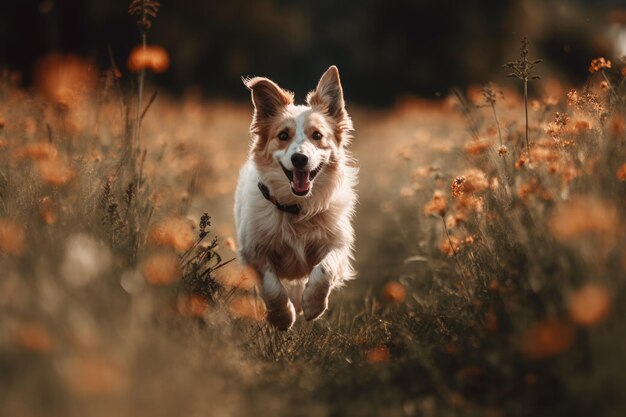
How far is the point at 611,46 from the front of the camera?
423 centimetres

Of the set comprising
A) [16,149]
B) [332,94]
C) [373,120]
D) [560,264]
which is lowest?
[560,264]

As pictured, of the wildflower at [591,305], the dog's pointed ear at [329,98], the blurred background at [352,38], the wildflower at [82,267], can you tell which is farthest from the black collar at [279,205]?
the blurred background at [352,38]

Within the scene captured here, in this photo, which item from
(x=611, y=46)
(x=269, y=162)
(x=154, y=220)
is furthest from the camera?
(x=269, y=162)

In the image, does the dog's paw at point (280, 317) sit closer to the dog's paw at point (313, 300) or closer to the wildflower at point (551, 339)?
the dog's paw at point (313, 300)

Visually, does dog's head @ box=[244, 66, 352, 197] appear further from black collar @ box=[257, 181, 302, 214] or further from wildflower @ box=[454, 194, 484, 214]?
wildflower @ box=[454, 194, 484, 214]

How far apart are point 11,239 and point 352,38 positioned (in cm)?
2545

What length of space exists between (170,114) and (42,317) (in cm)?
728

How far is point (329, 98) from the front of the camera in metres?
4.73

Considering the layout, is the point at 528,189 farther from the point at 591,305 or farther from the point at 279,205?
the point at 279,205

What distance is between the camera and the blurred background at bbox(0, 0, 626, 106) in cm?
1598

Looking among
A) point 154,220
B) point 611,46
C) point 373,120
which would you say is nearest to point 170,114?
point 154,220

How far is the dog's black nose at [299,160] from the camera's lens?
13.5 feet

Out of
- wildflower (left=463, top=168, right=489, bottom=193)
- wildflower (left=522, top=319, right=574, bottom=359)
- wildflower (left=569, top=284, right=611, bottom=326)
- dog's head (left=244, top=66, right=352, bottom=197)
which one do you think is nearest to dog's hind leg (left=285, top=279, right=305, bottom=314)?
dog's head (left=244, top=66, right=352, bottom=197)

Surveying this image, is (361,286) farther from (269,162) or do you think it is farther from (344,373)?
(344,373)
